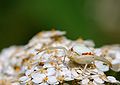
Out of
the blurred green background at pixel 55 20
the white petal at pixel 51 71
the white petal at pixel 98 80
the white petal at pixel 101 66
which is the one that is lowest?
the white petal at pixel 98 80

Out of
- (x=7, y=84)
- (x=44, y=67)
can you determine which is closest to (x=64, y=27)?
(x=7, y=84)

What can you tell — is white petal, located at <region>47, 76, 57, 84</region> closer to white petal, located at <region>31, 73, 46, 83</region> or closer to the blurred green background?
white petal, located at <region>31, 73, 46, 83</region>

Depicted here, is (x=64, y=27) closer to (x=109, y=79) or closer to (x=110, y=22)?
(x=110, y=22)

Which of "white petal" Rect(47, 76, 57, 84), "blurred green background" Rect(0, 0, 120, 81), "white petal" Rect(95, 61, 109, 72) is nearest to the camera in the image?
"white petal" Rect(47, 76, 57, 84)

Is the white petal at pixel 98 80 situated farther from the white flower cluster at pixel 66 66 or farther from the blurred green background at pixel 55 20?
the blurred green background at pixel 55 20

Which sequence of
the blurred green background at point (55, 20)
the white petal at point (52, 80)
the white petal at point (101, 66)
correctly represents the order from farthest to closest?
the blurred green background at point (55, 20), the white petal at point (101, 66), the white petal at point (52, 80)

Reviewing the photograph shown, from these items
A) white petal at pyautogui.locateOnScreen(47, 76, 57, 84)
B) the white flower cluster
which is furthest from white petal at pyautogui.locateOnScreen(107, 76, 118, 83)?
white petal at pyautogui.locateOnScreen(47, 76, 57, 84)

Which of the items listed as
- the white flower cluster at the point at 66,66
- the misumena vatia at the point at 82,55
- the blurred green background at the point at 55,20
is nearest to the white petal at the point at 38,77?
the white flower cluster at the point at 66,66

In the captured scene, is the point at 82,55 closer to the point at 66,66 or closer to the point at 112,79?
the point at 66,66

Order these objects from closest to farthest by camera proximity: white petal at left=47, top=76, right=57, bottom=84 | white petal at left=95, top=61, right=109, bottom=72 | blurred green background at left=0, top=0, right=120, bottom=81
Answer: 1. white petal at left=47, top=76, right=57, bottom=84
2. white petal at left=95, top=61, right=109, bottom=72
3. blurred green background at left=0, top=0, right=120, bottom=81
